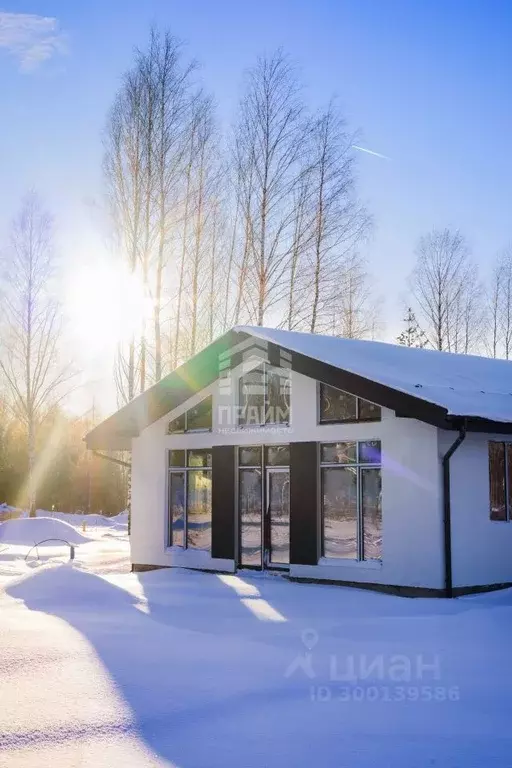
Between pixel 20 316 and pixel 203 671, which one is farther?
pixel 20 316

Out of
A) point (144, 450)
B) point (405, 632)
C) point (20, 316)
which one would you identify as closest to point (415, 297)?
point (20, 316)

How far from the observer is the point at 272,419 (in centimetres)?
1462

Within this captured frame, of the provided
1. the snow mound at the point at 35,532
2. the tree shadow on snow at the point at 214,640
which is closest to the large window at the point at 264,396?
the tree shadow on snow at the point at 214,640

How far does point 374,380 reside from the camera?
468 inches

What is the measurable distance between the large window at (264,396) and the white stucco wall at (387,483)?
0.60ft

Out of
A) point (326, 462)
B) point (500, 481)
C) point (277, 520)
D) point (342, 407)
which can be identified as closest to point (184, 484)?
point (277, 520)

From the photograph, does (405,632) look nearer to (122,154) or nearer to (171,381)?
(171,381)

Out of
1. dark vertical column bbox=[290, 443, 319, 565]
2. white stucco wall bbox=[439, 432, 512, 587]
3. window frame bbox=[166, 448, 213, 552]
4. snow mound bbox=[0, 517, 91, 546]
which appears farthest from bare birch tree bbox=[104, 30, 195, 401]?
white stucco wall bbox=[439, 432, 512, 587]

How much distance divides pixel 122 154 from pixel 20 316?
7.53 metres

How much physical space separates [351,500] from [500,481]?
2.27m

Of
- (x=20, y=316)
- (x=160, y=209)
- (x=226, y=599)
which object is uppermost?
(x=160, y=209)

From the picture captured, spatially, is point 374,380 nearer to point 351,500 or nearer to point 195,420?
point 351,500

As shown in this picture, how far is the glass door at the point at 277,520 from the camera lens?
1420 cm

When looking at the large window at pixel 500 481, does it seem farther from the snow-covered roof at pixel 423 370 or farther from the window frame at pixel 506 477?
the snow-covered roof at pixel 423 370
